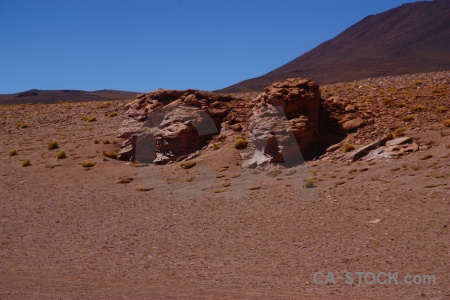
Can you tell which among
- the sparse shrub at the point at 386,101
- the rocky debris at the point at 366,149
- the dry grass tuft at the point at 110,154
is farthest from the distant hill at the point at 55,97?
the rocky debris at the point at 366,149

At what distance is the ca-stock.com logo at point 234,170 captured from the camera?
1772 cm

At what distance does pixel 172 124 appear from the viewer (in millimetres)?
24828

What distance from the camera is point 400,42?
160m

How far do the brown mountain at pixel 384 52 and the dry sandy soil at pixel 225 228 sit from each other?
93.7 m

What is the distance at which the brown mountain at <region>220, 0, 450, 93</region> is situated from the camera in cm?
12406

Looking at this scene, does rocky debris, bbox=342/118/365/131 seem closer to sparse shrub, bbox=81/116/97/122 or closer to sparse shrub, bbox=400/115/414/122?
sparse shrub, bbox=400/115/414/122

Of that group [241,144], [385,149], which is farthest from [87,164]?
[385,149]

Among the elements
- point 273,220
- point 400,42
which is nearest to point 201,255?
point 273,220

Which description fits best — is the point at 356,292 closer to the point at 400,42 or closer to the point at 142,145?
the point at 142,145

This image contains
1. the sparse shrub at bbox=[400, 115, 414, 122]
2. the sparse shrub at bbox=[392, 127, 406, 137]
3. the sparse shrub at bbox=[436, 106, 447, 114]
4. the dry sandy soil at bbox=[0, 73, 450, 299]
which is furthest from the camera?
the sparse shrub at bbox=[436, 106, 447, 114]

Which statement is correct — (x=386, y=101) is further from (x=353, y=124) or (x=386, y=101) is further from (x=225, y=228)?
(x=225, y=228)

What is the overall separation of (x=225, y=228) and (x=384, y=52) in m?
148

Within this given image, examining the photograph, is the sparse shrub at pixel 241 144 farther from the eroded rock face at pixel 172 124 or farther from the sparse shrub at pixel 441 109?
the sparse shrub at pixel 441 109

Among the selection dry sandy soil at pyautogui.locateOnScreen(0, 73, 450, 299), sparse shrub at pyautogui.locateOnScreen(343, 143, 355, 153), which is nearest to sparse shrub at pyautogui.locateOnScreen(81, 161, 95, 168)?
dry sandy soil at pyautogui.locateOnScreen(0, 73, 450, 299)
